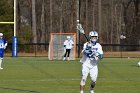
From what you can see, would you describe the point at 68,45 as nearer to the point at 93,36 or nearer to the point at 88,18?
the point at 93,36

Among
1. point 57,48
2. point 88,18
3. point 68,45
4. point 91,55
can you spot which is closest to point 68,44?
point 68,45

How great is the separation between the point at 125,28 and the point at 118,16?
225 inches

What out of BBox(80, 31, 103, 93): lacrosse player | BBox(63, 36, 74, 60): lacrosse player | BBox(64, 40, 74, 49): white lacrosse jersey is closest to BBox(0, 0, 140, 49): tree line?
BBox(63, 36, 74, 60): lacrosse player

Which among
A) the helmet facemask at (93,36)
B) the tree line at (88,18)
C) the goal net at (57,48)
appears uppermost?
the tree line at (88,18)

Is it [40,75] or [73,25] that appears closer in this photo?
[40,75]

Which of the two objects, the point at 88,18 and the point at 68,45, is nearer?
the point at 68,45

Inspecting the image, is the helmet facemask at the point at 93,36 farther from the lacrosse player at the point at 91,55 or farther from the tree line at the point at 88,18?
the tree line at the point at 88,18

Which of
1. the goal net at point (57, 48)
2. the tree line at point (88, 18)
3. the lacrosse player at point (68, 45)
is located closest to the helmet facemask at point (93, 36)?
the lacrosse player at point (68, 45)

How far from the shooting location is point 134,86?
19.8 meters

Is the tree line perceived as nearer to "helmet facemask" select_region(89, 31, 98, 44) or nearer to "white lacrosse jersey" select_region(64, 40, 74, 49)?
"white lacrosse jersey" select_region(64, 40, 74, 49)

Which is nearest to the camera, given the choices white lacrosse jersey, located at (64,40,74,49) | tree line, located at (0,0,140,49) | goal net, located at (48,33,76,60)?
white lacrosse jersey, located at (64,40,74,49)

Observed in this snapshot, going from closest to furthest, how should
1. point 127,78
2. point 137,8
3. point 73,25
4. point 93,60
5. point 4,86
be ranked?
point 93,60 < point 4,86 < point 127,78 < point 73,25 < point 137,8

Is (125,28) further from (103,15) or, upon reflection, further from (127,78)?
(127,78)

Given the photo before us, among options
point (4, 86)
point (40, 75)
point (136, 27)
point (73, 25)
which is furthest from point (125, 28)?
point (4, 86)
